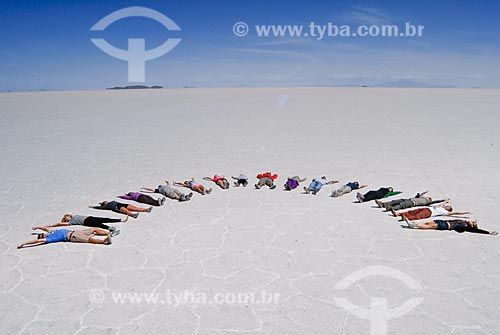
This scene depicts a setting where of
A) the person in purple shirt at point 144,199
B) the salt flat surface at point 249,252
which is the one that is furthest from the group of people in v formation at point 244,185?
the salt flat surface at point 249,252

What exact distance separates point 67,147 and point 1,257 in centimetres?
679

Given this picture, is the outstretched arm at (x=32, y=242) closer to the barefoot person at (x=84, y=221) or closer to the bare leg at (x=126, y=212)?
the barefoot person at (x=84, y=221)

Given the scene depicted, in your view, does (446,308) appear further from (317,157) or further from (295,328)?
(317,157)

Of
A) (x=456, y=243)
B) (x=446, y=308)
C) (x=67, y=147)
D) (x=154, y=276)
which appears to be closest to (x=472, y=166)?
(x=456, y=243)

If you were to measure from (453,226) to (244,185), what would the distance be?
127 inches

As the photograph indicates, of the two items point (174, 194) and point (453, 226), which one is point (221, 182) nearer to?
point (174, 194)

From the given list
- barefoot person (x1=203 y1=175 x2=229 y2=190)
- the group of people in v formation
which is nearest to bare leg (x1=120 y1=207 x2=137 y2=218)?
the group of people in v formation

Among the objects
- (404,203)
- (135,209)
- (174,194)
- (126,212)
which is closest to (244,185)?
(174,194)

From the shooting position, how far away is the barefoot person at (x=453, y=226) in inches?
Result: 165

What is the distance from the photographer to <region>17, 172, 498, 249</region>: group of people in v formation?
409cm

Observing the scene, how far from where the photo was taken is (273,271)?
3473mm

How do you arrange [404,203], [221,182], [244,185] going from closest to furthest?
[404,203], [221,182], [244,185]

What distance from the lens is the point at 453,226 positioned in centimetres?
425

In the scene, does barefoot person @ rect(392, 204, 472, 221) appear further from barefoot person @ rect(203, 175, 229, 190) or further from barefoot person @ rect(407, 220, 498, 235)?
barefoot person @ rect(203, 175, 229, 190)
